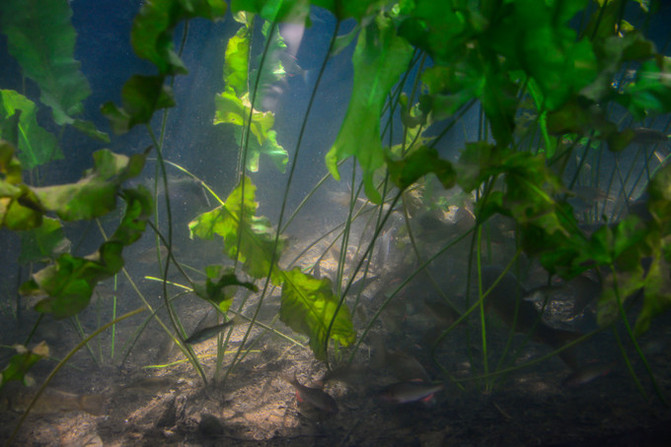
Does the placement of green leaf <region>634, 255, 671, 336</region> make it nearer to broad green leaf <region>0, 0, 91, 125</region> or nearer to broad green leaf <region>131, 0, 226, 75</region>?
broad green leaf <region>131, 0, 226, 75</region>

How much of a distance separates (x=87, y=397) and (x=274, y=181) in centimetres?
693

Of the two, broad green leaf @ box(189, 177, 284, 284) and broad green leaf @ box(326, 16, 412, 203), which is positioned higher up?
broad green leaf @ box(326, 16, 412, 203)

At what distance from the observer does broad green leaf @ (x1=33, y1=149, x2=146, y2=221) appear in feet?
3.52

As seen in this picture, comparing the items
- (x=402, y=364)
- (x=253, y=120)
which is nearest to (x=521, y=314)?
(x=402, y=364)

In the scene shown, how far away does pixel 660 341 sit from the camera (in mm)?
2020

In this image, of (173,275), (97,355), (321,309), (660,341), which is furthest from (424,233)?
(173,275)

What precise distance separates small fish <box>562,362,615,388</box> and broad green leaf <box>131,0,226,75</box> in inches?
93.8

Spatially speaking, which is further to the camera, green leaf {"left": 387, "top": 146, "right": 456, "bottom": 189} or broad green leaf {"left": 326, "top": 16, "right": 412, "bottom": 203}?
broad green leaf {"left": 326, "top": 16, "right": 412, "bottom": 203}

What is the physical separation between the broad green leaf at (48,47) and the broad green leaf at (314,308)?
7.70 ft

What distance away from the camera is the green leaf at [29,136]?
265 cm

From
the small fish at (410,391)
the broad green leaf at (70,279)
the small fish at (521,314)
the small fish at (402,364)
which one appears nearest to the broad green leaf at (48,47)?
the broad green leaf at (70,279)

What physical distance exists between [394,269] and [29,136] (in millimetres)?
3585

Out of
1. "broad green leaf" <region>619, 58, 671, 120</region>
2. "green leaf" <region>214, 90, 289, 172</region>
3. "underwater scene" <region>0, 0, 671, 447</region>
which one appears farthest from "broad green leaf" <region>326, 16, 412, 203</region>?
"green leaf" <region>214, 90, 289, 172</region>

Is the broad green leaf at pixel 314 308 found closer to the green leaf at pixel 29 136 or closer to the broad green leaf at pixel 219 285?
the broad green leaf at pixel 219 285
